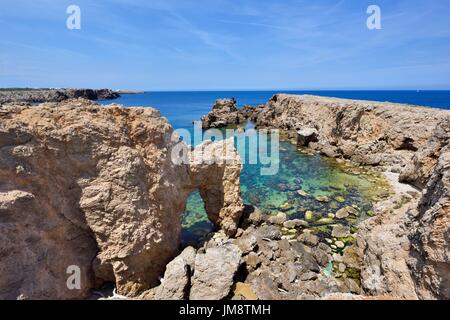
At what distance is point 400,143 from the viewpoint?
92.2 feet

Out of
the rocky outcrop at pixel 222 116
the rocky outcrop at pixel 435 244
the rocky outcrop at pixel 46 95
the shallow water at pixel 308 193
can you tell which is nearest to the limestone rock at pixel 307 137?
the shallow water at pixel 308 193

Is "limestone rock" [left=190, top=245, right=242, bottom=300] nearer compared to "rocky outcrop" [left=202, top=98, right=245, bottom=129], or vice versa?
"limestone rock" [left=190, top=245, right=242, bottom=300]

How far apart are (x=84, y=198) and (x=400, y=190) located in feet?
75.5

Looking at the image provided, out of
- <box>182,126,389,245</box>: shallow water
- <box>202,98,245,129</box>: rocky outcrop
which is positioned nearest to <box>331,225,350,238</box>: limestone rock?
<box>182,126,389,245</box>: shallow water

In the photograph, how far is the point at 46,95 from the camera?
110 m

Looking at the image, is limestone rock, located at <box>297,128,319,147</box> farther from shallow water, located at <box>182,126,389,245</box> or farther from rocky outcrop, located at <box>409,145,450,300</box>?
rocky outcrop, located at <box>409,145,450,300</box>

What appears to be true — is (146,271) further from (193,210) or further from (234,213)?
(193,210)

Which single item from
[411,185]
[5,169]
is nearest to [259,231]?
[5,169]

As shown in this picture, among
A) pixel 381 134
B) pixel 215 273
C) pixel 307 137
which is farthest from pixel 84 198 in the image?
pixel 307 137

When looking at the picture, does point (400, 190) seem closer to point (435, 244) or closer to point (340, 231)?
point (340, 231)

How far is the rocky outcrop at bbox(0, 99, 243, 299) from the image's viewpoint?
765 centimetres

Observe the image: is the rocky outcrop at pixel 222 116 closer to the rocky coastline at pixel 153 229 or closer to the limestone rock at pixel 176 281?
the rocky coastline at pixel 153 229

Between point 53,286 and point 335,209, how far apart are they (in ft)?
56.0

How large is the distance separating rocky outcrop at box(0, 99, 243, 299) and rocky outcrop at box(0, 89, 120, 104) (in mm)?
72271
